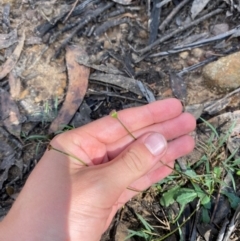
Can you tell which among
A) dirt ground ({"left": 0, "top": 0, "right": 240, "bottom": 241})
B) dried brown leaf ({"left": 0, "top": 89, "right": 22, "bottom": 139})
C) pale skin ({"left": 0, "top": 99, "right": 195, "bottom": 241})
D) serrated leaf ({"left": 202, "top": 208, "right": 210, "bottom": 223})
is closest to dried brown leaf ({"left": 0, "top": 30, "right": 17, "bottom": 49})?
dirt ground ({"left": 0, "top": 0, "right": 240, "bottom": 241})

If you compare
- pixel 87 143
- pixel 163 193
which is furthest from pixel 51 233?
pixel 163 193

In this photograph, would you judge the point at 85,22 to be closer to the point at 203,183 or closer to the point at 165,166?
the point at 165,166

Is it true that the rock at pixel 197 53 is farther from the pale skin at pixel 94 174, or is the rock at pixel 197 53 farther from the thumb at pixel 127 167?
the thumb at pixel 127 167

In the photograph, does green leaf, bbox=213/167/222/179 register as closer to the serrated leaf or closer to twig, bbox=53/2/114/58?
the serrated leaf

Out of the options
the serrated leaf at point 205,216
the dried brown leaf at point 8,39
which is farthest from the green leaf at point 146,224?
the dried brown leaf at point 8,39

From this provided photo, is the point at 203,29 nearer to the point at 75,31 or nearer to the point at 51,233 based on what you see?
the point at 75,31

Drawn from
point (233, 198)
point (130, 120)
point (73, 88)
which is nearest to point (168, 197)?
point (233, 198)

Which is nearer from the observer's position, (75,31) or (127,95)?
(127,95)
